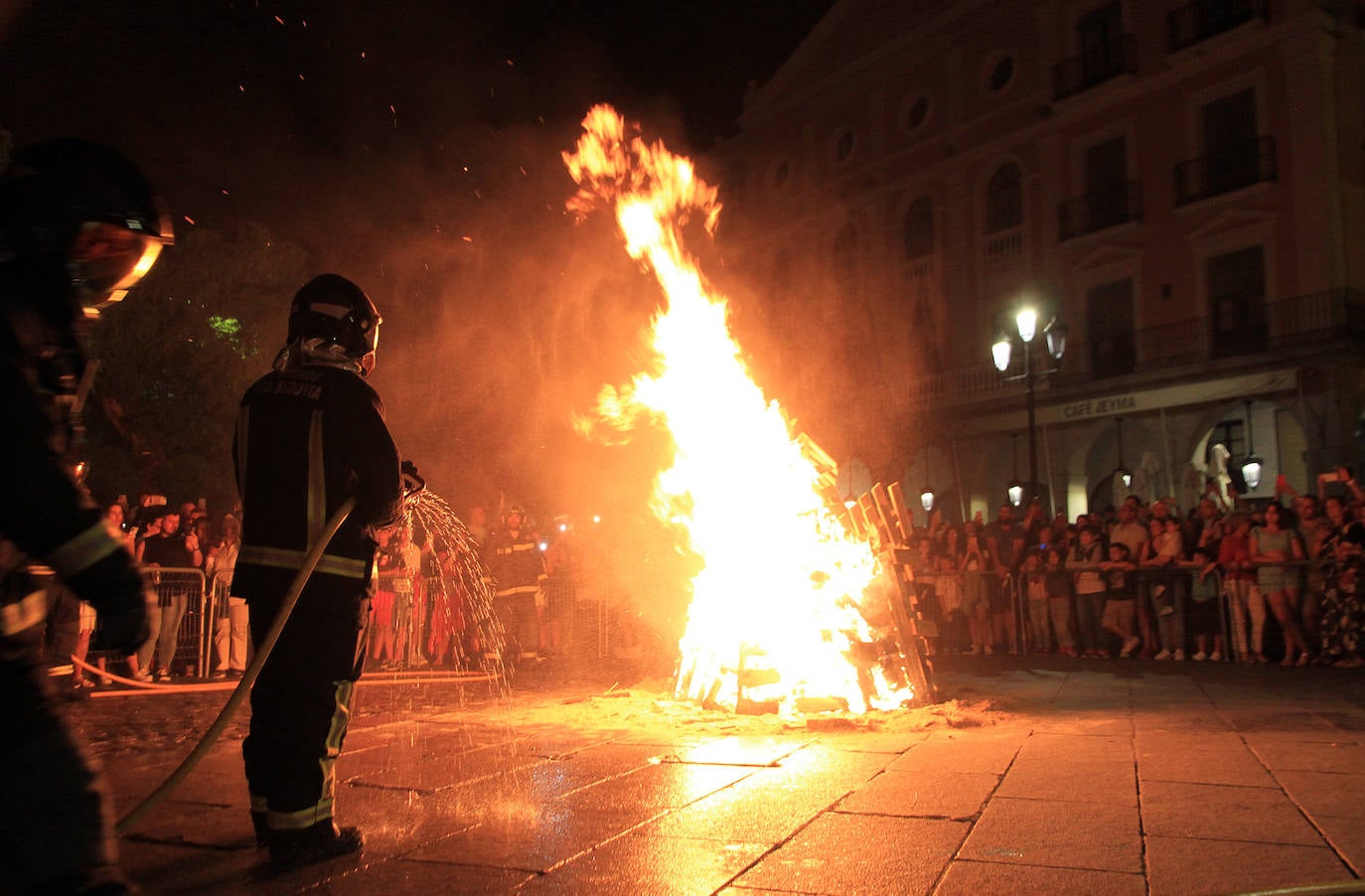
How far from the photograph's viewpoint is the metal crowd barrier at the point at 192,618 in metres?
10.3

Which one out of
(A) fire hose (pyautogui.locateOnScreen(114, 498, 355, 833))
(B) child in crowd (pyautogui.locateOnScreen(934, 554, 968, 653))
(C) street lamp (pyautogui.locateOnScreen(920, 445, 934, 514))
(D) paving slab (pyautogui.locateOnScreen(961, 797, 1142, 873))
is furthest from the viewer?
(C) street lamp (pyautogui.locateOnScreen(920, 445, 934, 514))

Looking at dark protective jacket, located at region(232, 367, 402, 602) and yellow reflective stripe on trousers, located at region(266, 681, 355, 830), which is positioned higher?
dark protective jacket, located at region(232, 367, 402, 602)

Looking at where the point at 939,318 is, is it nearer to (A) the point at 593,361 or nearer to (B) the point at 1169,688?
(A) the point at 593,361

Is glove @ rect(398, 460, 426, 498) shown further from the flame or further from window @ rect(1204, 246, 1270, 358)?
window @ rect(1204, 246, 1270, 358)

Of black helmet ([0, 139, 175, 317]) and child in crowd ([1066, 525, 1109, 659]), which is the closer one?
black helmet ([0, 139, 175, 317])

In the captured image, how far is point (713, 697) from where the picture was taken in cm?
709

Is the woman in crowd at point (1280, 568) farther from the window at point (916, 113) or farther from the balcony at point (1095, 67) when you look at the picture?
the window at point (916, 113)

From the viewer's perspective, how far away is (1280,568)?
33.9ft

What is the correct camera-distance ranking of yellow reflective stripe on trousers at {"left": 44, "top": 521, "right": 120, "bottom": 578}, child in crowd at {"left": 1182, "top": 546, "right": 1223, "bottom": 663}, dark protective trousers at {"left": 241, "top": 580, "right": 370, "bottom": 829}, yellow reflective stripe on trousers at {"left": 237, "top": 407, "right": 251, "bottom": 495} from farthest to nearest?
child in crowd at {"left": 1182, "top": 546, "right": 1223, "bottom": 663}, yellow reflective stripe on trousers at {"left": 237, "top": 407, "right": 251, "bottom": 495}, dark protective trousers at {"left": 241, "top": 580, "right": 370, "bottom": 829}, yellow reflective stripe on trousers at {"left": 44, "top": 521, "right": 120, "bottom": 578}

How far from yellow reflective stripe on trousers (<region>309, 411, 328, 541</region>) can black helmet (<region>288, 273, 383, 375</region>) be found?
35cm

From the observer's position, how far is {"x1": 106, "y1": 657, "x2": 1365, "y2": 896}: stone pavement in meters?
3.14

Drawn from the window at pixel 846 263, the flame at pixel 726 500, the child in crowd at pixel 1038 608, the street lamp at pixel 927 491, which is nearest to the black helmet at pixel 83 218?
the flame at pixel 726 500

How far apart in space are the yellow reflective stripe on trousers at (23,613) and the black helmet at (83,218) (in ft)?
2.33

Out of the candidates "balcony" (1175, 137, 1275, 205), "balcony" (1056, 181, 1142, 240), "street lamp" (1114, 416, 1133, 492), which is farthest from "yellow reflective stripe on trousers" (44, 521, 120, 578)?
"balcony" (1056, 181, 1142, 240)
